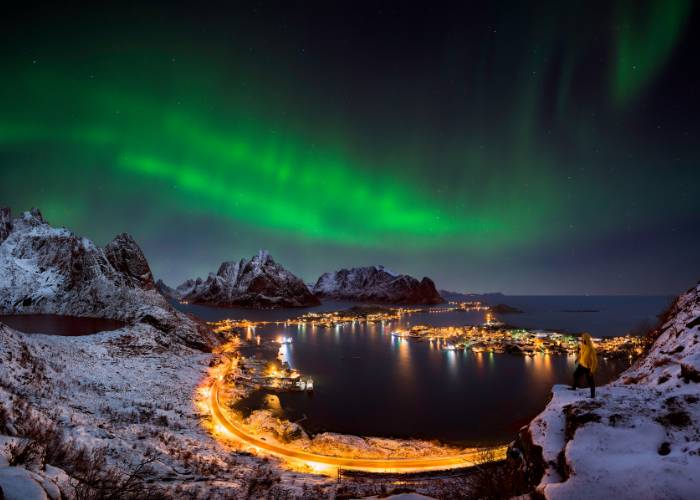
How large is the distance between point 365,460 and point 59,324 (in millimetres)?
51434

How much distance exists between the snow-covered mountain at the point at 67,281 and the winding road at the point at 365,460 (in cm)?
3175

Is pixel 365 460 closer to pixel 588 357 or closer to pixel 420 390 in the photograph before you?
pixel 588 357

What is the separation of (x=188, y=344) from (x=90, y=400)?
3045 cm

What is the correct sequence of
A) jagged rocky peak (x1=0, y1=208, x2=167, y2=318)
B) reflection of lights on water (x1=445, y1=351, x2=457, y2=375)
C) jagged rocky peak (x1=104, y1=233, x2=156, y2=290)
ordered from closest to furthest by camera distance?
jagged rocky peak (x1=0, y1=208, x2=167, y2=318) < reflection of lights on water (x1=445, y1=351, x2=457, y2=375) < jagged rocky peak (x1=104, y1=233, x2=156, y2=290)

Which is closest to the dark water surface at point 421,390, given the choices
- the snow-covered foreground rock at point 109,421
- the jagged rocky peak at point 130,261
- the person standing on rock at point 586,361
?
the snow-covered foreground rock at point 109,421

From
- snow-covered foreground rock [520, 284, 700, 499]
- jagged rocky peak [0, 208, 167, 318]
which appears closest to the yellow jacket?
snow-covered foreground rock [520, 284, 700, 499]

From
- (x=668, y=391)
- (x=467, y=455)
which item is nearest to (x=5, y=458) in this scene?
(x=668, y=391)

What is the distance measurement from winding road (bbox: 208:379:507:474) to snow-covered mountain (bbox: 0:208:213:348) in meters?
31.8

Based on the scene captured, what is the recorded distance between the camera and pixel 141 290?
70.4m

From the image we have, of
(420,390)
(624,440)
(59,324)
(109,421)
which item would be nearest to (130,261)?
(59,324)

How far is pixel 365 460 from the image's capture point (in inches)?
1032

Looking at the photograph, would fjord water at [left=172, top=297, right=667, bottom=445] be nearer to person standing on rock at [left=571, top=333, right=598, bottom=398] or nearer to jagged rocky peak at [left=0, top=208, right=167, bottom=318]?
person standing on rock at [left=571, top=333, right=598, bottom=398]

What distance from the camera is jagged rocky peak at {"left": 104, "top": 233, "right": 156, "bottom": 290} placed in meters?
76.6

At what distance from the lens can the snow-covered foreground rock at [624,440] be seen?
6105 mm
